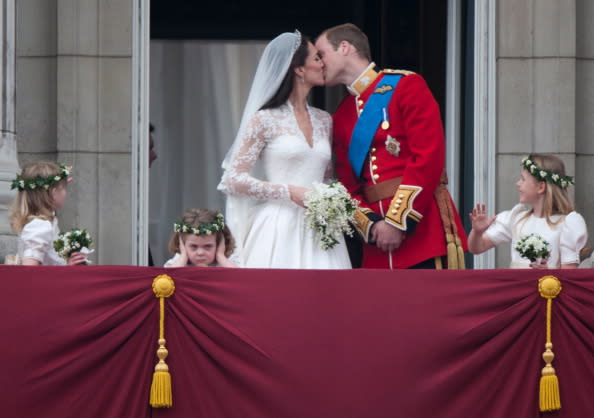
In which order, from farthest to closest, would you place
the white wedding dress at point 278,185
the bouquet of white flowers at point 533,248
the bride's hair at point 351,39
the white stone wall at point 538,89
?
the white stone wall at point 538,89 < the bride's hair at point 351,39 < the white wedding dress at point 278,185 < the bouquet of white flowers at point 533,248

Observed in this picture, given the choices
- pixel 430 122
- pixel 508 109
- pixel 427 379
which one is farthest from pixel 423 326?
pixel 508 109

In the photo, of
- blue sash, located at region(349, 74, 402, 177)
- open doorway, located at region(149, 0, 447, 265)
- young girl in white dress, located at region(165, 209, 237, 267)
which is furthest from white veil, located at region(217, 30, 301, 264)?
open doorway, located at region(149, 0, 447, 265)

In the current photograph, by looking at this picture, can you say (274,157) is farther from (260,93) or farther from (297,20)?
(297,20)

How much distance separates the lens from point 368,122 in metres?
6.93

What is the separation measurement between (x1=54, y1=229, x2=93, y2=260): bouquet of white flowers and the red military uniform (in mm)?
1500

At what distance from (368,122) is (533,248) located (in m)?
1.24

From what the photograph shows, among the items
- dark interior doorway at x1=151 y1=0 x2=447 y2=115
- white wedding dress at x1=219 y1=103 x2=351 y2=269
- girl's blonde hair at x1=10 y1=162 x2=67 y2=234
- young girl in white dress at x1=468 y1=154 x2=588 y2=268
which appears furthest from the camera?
dark interior doorway at x1=151 y1=0 x2=447 y2=115

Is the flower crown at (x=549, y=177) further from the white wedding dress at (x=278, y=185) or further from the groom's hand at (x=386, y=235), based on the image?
the white wedding dress at (x=278, y=185)

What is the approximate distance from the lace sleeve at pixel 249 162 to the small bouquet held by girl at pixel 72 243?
103 cm

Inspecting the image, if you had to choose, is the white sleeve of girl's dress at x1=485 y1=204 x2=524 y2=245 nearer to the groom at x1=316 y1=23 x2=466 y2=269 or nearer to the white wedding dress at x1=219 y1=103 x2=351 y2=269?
the groom at x1=316 y1=23 x2=466 y2=269

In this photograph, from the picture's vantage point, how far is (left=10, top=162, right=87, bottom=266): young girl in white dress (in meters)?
6.26

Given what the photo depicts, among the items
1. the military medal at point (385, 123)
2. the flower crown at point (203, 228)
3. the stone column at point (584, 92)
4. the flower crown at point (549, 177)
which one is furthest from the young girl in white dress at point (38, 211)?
the stone column at point (584, 92)

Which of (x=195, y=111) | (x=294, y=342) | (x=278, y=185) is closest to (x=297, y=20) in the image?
(x=195, y=111)

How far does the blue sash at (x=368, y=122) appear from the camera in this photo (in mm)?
6918
